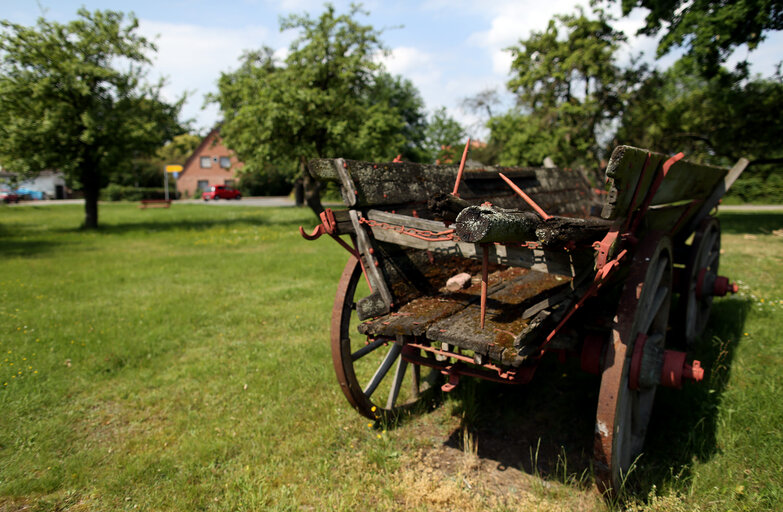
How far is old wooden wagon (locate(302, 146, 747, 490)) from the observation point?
6.97 feet

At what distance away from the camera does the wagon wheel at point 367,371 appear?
3.09 metres

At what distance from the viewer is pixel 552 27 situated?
18.2 metres

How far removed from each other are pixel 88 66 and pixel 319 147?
25.3 feet

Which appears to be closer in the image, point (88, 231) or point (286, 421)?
point (286, 421)

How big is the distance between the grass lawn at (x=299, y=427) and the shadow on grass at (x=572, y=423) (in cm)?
1

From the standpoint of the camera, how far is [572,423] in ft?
11.8

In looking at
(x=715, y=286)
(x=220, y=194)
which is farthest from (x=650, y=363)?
(x=220, y=194)

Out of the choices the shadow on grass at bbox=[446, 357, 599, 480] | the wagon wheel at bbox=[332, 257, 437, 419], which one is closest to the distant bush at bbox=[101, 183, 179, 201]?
the wagon wheel at bbox=[332, 257, 437, 419]

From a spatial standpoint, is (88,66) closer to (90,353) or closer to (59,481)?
(90,353)

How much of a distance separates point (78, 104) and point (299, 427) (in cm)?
1697

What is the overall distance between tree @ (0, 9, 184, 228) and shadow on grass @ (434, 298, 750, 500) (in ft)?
53.0

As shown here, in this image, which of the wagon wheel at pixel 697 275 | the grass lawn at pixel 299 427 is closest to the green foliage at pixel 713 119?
the wagon wheel at pixel 697 275

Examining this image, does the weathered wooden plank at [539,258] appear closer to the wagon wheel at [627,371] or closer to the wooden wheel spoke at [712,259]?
the wagon wheel at [627,371]

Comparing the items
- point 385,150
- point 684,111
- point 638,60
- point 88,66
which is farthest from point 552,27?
point 88,66
